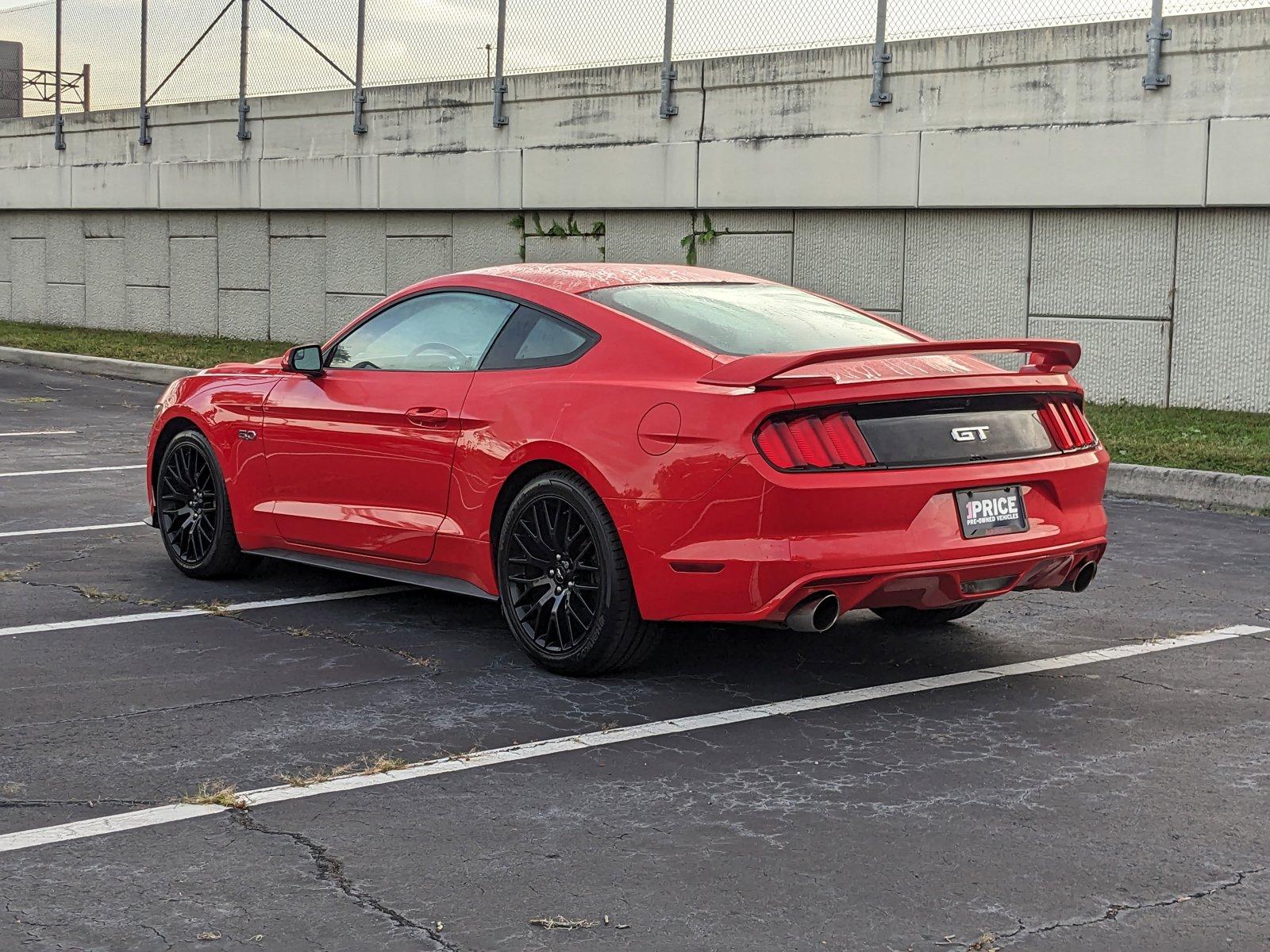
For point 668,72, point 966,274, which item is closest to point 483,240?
point 668,72

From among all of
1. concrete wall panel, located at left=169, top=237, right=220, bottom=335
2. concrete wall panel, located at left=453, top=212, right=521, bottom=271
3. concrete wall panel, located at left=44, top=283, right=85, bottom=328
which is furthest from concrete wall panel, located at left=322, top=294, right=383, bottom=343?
concrete wall panel, located at left=44, top=283, right=85, bottom=328

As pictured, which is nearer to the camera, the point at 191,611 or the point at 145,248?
the point at 191,611

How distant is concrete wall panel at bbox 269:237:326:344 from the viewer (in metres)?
23.4

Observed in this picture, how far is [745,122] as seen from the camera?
17.9 meters

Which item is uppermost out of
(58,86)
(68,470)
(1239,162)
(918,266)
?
(58,86)

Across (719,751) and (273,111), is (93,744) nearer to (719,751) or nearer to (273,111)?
(719,751)

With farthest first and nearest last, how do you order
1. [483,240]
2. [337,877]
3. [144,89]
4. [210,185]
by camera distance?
[144,89] → [210,185] → [483,240] → [337,877]

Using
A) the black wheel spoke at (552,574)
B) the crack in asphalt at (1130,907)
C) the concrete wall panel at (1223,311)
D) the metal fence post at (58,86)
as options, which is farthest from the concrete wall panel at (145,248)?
the crack in asphalt at (1130,907)

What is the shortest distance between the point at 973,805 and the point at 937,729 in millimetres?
810

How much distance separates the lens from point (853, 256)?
56.1 ft

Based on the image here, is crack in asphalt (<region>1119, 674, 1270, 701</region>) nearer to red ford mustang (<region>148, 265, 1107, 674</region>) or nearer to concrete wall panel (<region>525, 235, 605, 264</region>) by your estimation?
red ford mustang (<region>148, 265, 1107, 674</region>)

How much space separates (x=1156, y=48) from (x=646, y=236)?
6.52 metres

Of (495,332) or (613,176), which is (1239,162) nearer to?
(613,176)

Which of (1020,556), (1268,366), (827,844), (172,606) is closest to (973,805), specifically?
(827,844)
